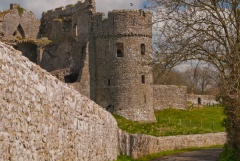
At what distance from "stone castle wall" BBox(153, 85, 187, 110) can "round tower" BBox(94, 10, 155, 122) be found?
9.94 m

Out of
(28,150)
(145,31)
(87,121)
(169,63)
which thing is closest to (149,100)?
(145,31)

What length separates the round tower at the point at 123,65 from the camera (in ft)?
142

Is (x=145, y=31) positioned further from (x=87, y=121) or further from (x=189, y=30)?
(x=87, y=121)

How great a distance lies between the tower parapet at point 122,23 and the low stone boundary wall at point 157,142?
12215 millimetres

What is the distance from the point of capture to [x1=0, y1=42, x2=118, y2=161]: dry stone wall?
7.13 m

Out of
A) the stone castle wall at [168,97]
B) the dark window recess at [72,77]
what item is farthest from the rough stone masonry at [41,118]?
the stone castle wall at [168,97]

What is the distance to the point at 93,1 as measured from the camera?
45.4 meters

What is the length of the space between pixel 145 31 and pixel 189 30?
24167 millimetres

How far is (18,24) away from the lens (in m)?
50.8

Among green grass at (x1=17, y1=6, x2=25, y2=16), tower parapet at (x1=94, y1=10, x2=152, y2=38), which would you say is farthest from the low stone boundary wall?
green grass at (x1=17, y1=6, x2=25, y2=16)

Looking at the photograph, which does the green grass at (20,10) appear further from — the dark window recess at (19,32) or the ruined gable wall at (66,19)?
the ruined gable wall at (66,19)

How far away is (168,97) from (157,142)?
86.4ft

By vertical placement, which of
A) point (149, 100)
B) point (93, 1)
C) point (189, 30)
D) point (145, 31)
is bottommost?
point (149, 100)

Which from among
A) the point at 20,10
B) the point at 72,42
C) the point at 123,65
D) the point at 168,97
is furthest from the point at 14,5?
the point at 168,97
